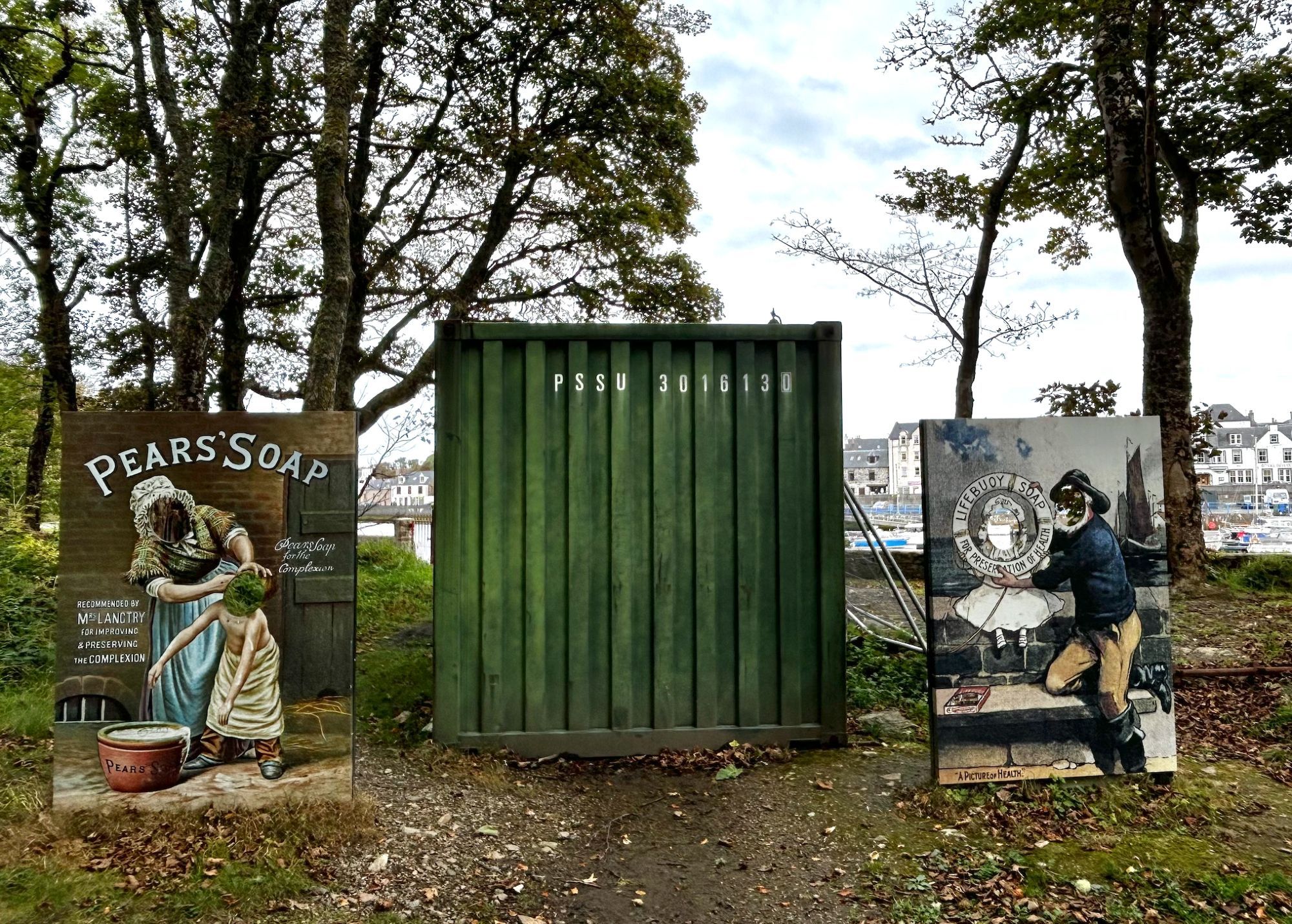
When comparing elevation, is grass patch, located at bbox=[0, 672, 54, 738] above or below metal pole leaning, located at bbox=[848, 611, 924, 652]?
below

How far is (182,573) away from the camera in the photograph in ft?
11.7

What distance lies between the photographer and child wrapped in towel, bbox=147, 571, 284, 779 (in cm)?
355

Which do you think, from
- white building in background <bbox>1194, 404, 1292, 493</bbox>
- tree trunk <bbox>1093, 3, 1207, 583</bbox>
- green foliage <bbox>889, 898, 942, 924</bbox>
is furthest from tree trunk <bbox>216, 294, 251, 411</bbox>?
white building in background <bbox>1194, 404, 1292, 493</bbox>

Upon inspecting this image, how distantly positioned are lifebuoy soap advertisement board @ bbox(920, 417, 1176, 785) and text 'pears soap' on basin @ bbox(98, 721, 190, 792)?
3.72 m

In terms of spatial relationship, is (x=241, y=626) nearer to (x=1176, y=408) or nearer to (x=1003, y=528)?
→ (x=1003, y=528)

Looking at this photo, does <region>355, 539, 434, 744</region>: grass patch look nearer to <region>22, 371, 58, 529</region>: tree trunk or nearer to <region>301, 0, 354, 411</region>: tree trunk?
<region>301, 0, 354, 411</region>: tree trunk

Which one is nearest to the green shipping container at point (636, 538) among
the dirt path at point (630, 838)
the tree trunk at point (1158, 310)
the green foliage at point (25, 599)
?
the dirt path at point (630, 838)

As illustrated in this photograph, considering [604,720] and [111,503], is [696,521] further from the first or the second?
[111,503]

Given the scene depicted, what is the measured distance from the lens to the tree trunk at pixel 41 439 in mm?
11211

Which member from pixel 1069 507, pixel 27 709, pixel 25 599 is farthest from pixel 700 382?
pixel 25 599

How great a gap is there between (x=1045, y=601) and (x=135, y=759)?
4.53m

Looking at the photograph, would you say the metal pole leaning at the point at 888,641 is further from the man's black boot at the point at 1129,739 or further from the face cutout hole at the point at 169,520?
the face cutout hole at the point at 169,520

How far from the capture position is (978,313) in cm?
1148

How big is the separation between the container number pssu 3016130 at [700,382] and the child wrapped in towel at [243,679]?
6.83 feet
